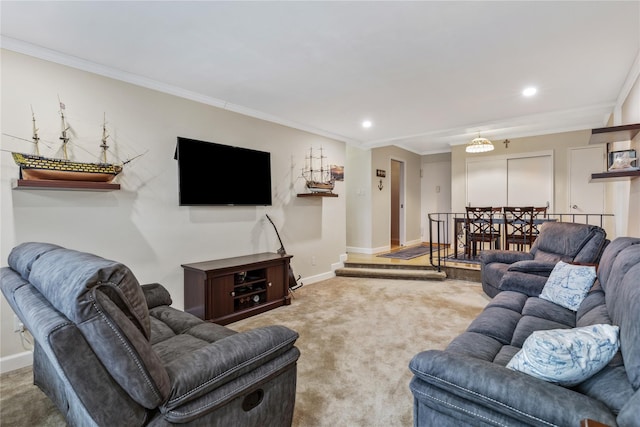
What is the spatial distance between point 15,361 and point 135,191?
5.22 feet

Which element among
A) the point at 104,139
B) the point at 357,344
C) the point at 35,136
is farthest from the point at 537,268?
the point at 35,136

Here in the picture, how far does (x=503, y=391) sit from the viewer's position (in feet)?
3.55

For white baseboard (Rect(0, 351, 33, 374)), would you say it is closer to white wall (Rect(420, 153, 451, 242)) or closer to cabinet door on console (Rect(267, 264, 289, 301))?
cabinet door on console (Rect(267, 264, 289, 301))

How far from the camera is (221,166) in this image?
365 cm

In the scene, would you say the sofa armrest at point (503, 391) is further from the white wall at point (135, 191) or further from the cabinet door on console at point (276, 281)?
the white wall at point (135, 191)

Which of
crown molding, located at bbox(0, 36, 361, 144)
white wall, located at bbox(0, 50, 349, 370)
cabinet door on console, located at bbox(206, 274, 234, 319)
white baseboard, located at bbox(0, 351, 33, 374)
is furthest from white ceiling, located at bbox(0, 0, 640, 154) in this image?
white baseboard, located at bbox(0, 351, 33, 374)

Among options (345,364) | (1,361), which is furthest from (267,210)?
(1,361)

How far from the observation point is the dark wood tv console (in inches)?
125

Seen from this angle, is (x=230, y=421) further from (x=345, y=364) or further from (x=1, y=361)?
(x=1, y=361)

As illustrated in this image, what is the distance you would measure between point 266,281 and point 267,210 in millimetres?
1022

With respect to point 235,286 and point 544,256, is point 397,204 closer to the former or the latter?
point 544,256

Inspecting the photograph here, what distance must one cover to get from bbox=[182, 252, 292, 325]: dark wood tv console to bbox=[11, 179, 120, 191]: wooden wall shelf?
43.7 inches

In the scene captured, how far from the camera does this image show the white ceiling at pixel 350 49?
2.09 metres

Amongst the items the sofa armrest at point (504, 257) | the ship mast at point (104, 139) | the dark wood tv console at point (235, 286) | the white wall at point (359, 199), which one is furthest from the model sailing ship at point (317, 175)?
the ship mast at point (104, 139)
